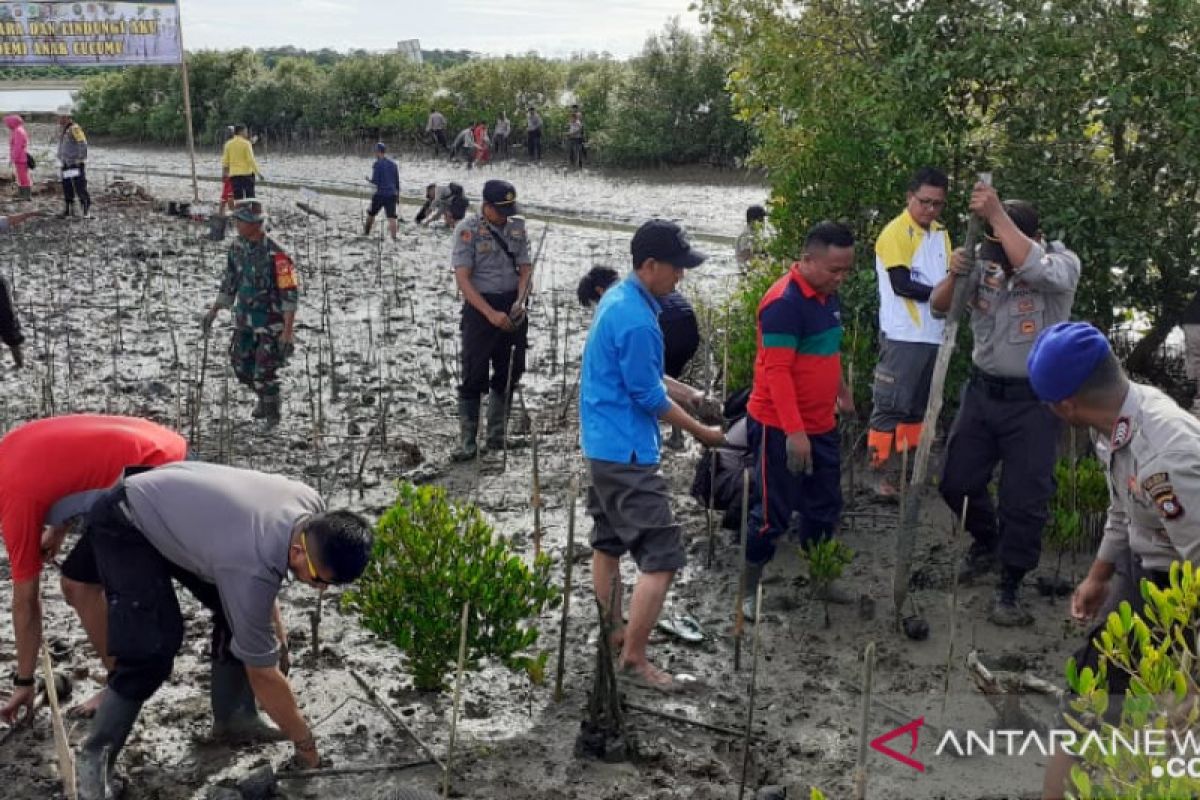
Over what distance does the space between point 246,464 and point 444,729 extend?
140 inches

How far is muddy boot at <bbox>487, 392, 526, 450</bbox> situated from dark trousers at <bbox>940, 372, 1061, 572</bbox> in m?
3.31

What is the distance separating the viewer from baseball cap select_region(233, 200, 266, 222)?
788 centimetres

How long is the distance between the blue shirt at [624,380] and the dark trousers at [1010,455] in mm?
1537

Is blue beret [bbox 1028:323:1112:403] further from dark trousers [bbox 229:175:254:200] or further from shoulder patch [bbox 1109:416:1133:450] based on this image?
dark trousers [bbox 229:175:254:200]

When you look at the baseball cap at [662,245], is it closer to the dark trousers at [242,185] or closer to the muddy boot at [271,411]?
the muddy boot at [271,411]

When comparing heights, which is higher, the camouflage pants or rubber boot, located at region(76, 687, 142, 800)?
the camouflage pants

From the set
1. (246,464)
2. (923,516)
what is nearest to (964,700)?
(923,516)

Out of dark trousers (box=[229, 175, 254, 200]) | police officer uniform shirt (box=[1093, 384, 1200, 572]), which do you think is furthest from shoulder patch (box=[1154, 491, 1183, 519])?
dark trousers (box=[229, 175, 254, 200])

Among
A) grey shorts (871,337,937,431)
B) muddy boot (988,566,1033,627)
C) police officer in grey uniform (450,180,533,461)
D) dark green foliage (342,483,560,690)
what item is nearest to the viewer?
dark green foliage (342,483,560,690)

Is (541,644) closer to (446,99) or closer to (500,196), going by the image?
(500,196)

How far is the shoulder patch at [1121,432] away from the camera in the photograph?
3.43 metres

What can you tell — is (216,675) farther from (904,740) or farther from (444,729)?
(904,740)

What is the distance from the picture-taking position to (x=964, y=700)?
4832mm
